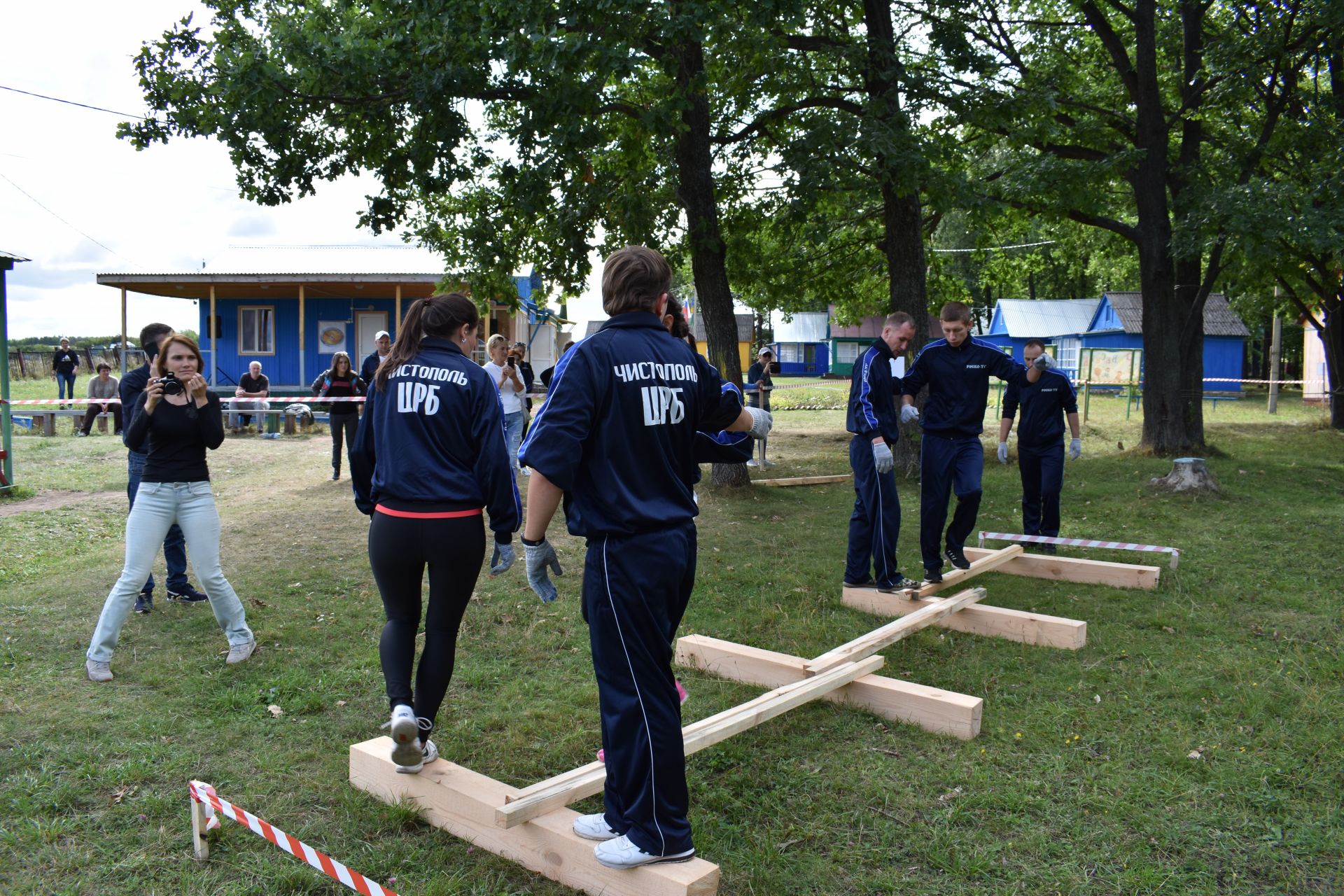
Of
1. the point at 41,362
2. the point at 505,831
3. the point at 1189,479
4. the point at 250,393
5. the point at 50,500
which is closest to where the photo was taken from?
the point at 505,831

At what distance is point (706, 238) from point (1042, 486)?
5.07 meters

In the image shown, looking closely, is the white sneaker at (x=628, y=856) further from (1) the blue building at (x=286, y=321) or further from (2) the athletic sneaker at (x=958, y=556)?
(1) the blue building at (x=286, y=321)

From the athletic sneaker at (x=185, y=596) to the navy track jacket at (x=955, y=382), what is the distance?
5.36 m

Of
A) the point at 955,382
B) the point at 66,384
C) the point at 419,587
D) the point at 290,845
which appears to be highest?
the point at 66,384

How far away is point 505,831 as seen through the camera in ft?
11.5

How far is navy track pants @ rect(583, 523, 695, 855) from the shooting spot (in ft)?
10.2

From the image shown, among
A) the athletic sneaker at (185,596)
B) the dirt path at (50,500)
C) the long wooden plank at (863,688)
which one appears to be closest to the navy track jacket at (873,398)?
the long wooden plank at (863,688)

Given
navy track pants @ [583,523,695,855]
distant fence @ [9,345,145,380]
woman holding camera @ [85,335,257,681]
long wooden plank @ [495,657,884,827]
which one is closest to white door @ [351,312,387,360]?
distant fence @ [9,345,145,380]

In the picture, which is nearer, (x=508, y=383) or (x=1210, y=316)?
(x=508, y=383)

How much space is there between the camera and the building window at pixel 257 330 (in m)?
26.8

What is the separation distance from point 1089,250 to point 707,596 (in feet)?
63.3

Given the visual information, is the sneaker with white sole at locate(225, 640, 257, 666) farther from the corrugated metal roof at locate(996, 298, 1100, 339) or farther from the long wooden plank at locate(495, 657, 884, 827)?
the corrugated metal roof at locate(996, 298, 1100, 339)

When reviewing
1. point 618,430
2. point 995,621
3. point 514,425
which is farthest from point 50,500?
point 618,430

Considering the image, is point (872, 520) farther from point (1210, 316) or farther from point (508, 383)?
point (1210, 316)
